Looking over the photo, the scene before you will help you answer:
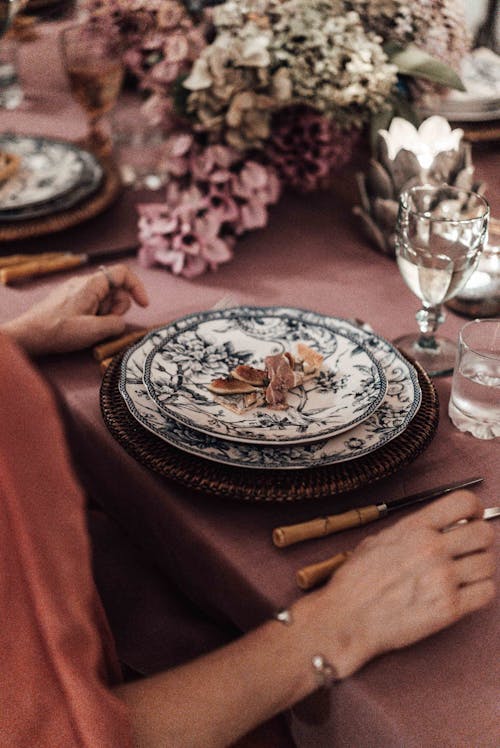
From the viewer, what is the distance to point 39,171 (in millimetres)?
1394

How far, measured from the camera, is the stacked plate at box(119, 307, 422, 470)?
0.77 m

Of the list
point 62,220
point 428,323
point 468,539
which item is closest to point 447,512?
point 468,539

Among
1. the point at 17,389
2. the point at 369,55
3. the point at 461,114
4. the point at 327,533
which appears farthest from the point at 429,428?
the point at 461,114

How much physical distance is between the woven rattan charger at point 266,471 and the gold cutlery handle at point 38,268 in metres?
0.41

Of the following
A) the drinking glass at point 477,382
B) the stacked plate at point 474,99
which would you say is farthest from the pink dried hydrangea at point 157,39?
the drinking glass at point 477,382

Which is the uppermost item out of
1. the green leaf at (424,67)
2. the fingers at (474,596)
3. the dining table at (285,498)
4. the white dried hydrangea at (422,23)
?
the white dried hydrangea at (422,23)

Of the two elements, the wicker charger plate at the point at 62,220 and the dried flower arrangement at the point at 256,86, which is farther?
the wicker charger plate at the point at 62,220

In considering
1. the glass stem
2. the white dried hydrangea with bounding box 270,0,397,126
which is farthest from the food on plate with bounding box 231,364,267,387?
the white dried hydrangea with bounding box 270,0,397,126

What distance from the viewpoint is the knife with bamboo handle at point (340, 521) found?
2.35 feet

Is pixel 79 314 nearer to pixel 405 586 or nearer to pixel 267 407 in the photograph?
pixel 267 407

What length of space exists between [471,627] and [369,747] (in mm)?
122

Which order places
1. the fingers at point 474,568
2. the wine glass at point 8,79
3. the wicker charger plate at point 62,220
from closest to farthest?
1. the fingers at point 474,568
2. the wicker charger plate at point 62,220
3. the wine glass at point 8,79

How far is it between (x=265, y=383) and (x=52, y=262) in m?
0.47

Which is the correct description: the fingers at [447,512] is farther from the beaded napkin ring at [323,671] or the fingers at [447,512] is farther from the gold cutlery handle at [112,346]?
the gold cutlery handle at [112,346]
